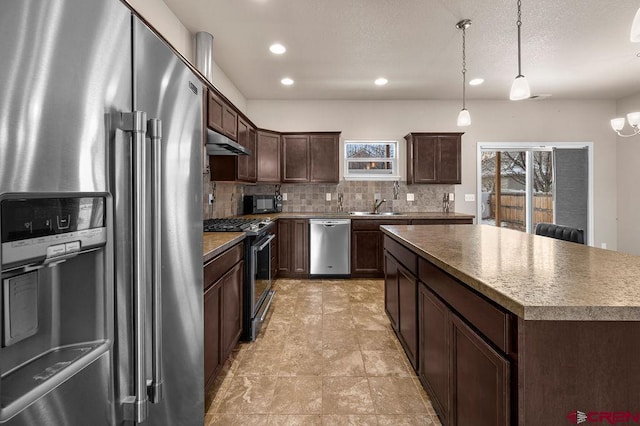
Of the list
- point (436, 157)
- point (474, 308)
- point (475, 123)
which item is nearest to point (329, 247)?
point (436, 157)

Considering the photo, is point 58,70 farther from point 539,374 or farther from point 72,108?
point 539,374

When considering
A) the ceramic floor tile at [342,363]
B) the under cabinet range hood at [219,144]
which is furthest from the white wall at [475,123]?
the ceramic floor tile at [342,363]

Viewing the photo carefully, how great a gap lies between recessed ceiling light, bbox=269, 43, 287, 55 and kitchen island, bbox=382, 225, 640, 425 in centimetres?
288

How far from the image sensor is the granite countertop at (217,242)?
170 centimetres

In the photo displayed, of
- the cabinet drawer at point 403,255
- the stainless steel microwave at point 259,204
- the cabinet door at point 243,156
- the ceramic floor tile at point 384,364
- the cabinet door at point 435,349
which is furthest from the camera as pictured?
the stainless steel microwave at point 259,204

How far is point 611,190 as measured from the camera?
208 inches

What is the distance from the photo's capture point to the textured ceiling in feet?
8.98

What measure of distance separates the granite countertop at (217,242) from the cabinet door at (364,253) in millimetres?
2403

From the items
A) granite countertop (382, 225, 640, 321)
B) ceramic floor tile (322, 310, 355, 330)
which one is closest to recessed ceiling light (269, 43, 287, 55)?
granite countertop (382, 225, 640, 321)

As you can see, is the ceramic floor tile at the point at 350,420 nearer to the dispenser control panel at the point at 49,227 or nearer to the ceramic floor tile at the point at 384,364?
the ceramic floor tile at the point at 384,364

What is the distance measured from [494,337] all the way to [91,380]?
112 cm

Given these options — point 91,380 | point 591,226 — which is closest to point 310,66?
point 91,380

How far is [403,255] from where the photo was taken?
2.22 m

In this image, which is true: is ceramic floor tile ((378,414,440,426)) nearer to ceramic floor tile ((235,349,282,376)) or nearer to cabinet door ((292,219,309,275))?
ceramic floor tile ((235,349,282,376))
